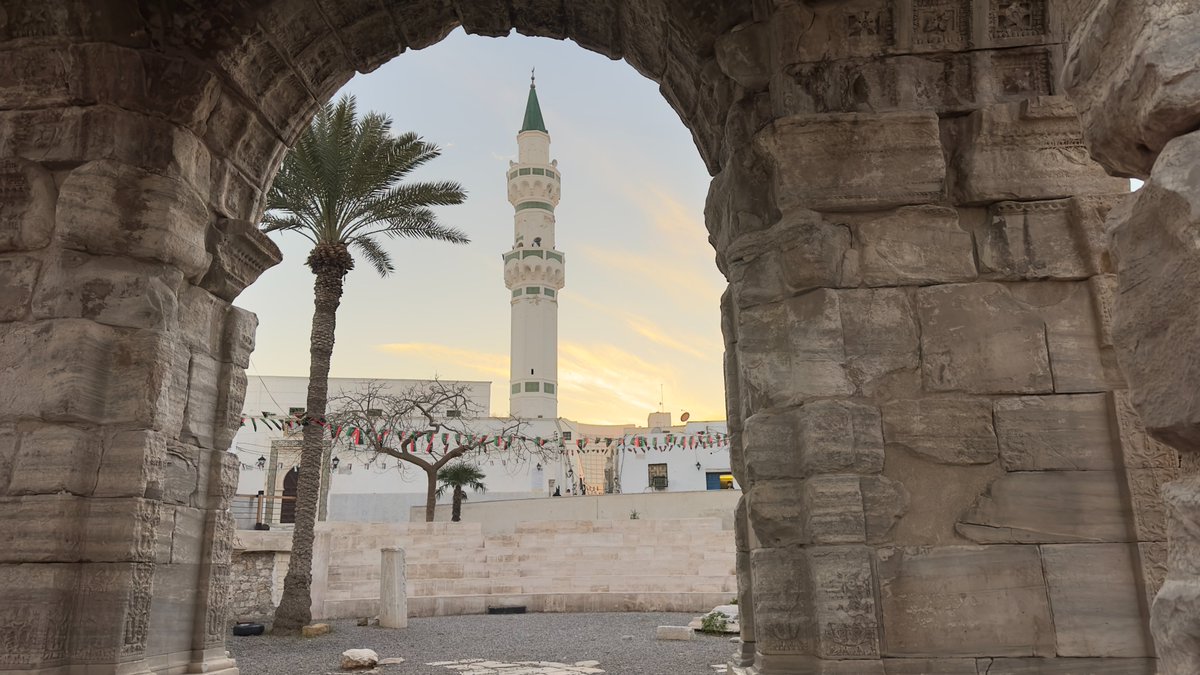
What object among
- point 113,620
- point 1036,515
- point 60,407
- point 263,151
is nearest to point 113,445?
point 60,407

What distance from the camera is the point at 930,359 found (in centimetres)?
338

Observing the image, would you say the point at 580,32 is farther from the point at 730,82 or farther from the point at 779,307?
the point at 779,307

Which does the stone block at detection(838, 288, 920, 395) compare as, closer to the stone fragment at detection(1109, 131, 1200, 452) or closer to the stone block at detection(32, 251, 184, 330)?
the stone fragment at detection(1109, 131, 1200, 452)

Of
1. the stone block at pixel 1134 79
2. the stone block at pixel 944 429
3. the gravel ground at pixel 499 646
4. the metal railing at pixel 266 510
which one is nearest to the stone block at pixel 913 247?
the stone block at pixel 944 429

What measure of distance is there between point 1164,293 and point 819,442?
1.95 meters

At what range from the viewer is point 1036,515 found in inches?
125

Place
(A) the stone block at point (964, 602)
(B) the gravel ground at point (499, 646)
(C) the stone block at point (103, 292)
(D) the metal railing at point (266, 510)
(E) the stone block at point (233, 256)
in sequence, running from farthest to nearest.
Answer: (D) the metal railing at point (266, 510)
(B) the gravel ground at point (499, 646)
(E) the stone block at point (233, 256)
(C) the stone block at point (103, 292)
(A) the stone block at point (964, 602)

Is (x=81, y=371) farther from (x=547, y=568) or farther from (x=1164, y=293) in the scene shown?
(x=547, y=568)

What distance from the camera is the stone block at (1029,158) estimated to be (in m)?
3.47

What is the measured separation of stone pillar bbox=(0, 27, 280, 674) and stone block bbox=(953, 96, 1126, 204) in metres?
3.95

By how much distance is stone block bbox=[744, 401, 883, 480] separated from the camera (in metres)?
3.24

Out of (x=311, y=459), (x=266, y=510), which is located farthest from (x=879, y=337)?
(x=266, y=510)

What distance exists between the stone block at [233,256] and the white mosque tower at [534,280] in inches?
1396

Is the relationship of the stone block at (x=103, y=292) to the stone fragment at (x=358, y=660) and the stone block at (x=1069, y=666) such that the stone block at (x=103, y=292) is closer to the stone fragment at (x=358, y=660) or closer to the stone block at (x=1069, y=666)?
the stone block at (x=1069, y=666)
